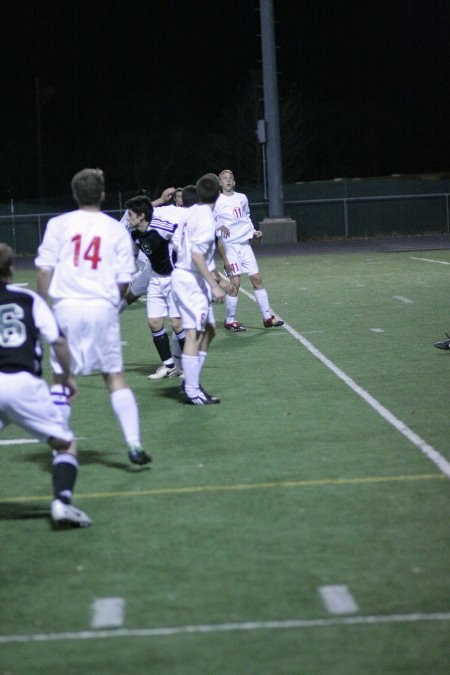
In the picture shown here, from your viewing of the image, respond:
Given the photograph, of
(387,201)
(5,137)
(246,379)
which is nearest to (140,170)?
(5,137)

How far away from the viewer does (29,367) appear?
630 cm

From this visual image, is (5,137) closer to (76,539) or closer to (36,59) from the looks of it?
(36,59)

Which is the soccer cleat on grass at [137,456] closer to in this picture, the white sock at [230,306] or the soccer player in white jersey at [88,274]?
the soccer player in white jersey at [88,274]

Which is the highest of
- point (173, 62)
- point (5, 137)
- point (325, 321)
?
point (173, 62)

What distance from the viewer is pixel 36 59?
67.9m

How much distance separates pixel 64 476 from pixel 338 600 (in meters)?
1.99

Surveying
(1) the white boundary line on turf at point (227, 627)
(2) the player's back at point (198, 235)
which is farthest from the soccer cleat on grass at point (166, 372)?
(1) the white boundary line on turf at point (227, 627)

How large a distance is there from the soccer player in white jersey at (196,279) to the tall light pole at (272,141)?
81.2 feet

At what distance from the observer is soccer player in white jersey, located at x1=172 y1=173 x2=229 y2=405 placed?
9.86 metres

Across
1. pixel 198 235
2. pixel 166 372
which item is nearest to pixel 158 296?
pixel 166 372

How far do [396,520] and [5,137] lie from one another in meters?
63.9

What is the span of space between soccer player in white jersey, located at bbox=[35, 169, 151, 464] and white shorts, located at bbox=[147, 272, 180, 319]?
4168 mm

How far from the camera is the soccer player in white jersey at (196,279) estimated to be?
388 inches

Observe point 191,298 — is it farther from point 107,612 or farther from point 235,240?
point 235,240
